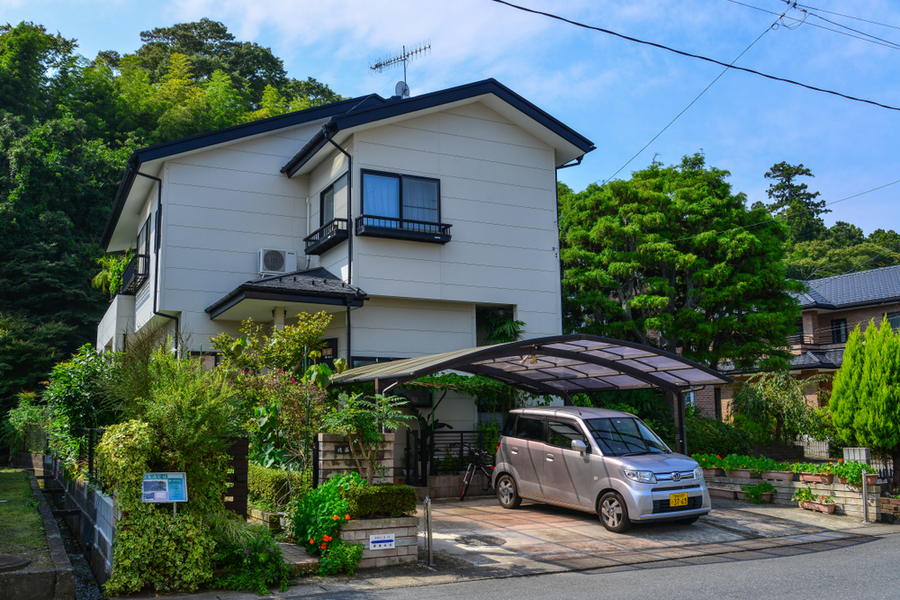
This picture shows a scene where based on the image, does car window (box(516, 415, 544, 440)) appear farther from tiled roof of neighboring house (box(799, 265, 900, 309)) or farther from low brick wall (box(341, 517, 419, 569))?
tiled roof of neighboring house (box(799, 265, 900, 309))

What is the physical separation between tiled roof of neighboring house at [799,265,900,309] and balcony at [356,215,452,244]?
2002 centimetres

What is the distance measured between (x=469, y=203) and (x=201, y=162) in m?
6.19

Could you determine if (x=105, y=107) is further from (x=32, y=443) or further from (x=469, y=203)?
(x=469, y=203)

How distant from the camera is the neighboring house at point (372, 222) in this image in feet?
47.0

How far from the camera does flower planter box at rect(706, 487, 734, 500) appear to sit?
12977 mm

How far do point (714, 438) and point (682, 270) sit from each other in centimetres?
529

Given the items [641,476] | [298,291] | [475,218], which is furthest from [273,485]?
[475,218]

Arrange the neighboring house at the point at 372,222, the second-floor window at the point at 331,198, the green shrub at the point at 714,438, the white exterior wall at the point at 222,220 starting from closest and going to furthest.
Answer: the neighboring house at the point at 372,222
the second-floor window at the point at 331,198
the white exterior wall at the point at 222,220
the green shrub at the point at 714,438

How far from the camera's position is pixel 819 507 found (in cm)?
1146

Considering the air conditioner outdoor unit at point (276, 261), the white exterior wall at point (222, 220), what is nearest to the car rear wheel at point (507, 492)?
the air conditioner outdoor unit at point (276, 261)

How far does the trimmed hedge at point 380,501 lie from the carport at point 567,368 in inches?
66.1

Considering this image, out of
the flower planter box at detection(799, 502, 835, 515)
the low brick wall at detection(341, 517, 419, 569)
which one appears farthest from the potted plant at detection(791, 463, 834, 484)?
the low brick wall at detection(341, 517, 419, 569)

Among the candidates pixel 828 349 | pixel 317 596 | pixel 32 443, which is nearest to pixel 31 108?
pixel 32 443

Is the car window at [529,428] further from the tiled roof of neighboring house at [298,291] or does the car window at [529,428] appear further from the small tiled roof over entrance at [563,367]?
the tiled roof of neighboring house at [298,291]
